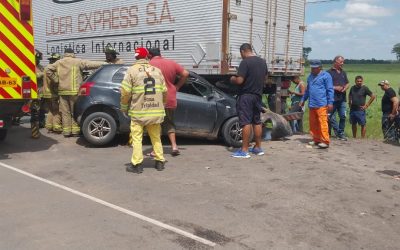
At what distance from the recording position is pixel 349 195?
552 cm

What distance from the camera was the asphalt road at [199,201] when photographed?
4.12m

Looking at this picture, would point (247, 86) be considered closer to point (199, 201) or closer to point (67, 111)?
point (199, 201)

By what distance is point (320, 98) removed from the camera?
8289 millimetres

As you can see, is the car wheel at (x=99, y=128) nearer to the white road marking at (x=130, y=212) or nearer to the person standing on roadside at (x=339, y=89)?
the white road marking at (x=130, y=212)

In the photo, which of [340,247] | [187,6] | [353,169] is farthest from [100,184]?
[187,6]

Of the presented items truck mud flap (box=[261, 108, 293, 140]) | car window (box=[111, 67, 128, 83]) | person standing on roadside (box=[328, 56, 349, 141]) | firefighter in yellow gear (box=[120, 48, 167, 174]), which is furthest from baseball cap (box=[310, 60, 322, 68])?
car window (box=[111, 67, 128, 83])

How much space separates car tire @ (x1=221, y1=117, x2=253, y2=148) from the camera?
8430 millimetres

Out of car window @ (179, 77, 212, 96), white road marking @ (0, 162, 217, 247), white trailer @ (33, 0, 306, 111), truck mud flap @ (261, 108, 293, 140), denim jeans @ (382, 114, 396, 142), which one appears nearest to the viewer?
white road marking @ (0, 162, 217, 247)

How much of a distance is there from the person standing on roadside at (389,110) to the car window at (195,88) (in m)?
4.18

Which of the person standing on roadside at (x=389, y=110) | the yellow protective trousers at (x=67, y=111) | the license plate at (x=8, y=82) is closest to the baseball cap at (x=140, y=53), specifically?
the license plate at (x=8, y=82)

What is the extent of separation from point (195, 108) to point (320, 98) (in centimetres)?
228

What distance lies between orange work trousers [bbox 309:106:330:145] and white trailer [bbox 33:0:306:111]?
2013 millimetres

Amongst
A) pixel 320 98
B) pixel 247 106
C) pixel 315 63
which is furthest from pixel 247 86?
pixel 315 63

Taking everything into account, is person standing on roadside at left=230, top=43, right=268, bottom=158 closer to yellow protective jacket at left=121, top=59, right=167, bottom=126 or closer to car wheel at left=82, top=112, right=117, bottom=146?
yellow protective jacket at left=121, top=59, right=167, bottom=126
